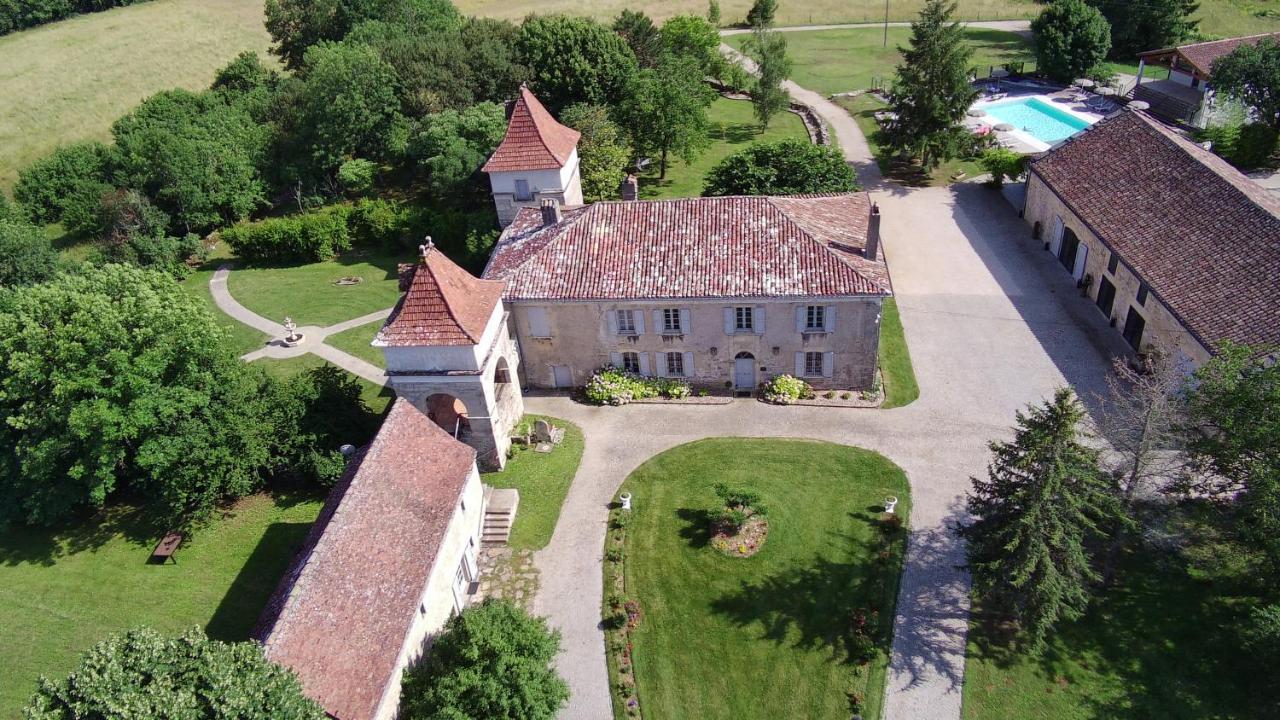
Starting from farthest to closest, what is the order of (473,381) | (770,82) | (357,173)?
1. (770,82)
2. (357,173)
3. (473,381)

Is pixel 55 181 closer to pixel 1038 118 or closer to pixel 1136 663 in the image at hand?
pixel 1136 663

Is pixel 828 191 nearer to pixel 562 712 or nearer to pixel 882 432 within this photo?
pixel 882 432

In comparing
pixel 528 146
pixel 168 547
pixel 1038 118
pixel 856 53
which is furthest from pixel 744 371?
pixel 856 53

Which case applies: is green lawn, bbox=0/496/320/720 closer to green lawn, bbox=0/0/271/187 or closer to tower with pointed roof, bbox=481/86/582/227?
tower with pointed roof, bbox=481/86/582/227

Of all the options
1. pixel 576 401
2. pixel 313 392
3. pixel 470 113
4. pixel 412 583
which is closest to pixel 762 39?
pixel 470 113

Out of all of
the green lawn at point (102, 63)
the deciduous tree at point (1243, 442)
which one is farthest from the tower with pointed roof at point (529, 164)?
the green lawn at point (102, 63)

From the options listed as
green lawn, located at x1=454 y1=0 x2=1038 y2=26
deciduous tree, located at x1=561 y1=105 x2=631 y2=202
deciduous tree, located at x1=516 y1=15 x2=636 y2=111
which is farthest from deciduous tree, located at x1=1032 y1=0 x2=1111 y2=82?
deciduous tree, located at x1=561 y1=105 x2=631 y2=202

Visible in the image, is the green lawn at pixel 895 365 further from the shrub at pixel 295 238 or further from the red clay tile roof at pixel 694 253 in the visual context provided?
the shrub at pixel 295 238

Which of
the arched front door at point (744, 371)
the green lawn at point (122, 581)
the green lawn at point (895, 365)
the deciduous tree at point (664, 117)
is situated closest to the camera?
the green lawn at point (122, 581)
